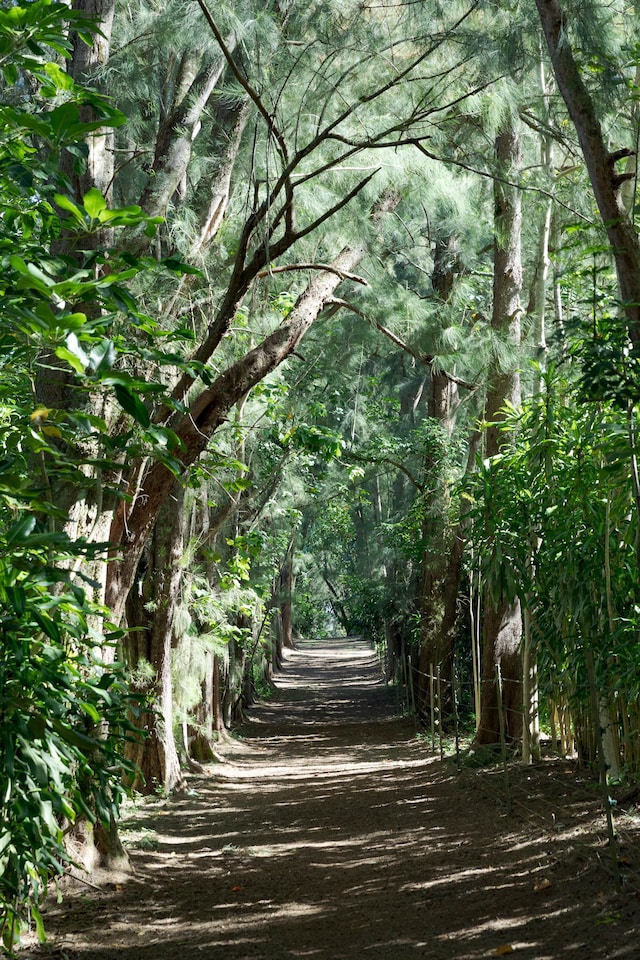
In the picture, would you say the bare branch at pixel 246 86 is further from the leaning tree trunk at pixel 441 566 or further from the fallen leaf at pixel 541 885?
the leaning tree trunk at pixel 441 566

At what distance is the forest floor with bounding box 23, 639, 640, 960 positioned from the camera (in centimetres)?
422

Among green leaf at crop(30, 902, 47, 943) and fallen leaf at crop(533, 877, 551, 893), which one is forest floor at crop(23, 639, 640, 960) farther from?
green leaf at crop(30, 902, 47, 943)

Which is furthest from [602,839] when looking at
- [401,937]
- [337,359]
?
[337,359]

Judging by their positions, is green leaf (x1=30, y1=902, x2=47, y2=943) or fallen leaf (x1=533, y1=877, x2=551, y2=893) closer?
green leaf (x1=30, y1=902, x2=47, y2=943)

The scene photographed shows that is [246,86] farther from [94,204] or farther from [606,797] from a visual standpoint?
[606,797]

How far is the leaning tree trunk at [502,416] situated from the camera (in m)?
8.98

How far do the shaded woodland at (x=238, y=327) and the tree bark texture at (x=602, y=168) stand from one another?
2 centimetres

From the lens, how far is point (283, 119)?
579 centimetres

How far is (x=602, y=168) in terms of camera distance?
14.5 feet

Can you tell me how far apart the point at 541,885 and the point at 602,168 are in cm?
348

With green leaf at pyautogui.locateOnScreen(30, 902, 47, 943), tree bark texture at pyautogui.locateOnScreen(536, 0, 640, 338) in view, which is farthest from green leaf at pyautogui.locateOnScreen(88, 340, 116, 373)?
tree bark texture at pyautogui.locateOnScreen(536, 0, 640, 338)

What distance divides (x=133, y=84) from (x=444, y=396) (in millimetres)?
7991

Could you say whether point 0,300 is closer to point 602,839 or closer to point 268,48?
point 268,48

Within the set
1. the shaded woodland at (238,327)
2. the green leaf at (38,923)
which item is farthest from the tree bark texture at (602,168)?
the green leaf at (38,923)
